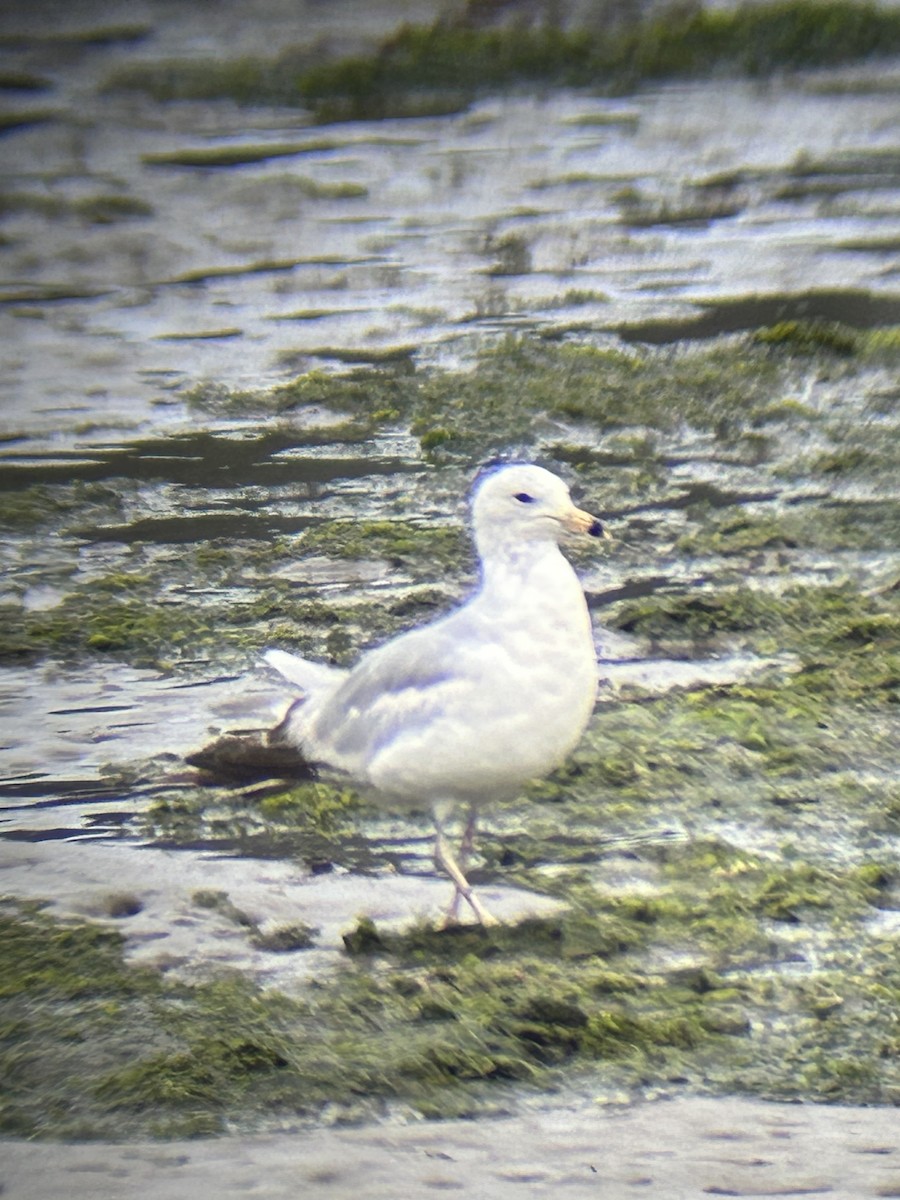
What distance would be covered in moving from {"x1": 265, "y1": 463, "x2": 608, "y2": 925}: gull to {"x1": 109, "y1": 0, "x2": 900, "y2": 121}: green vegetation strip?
5236 mm

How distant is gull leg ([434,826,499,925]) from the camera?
247 centimetres

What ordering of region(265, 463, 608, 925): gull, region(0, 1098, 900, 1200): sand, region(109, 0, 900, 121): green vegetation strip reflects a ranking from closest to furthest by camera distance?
region(0, 1098, 900, 1200): sand, region(265, 463, 608, 925): gull, region(109, 0, 900, 121): green vegetation strip

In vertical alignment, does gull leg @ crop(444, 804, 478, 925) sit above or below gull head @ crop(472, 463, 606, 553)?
below

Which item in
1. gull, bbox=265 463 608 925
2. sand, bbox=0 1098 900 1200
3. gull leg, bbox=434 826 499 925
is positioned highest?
gull, bbox=265 463 608 925

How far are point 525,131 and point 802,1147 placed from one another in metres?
5.67

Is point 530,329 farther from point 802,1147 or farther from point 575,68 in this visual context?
point 802,1147

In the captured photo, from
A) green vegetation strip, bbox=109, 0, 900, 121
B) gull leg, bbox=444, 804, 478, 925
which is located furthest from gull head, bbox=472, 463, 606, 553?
green vegetation strip, bbox=109, 0, 900, 121

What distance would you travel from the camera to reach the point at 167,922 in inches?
103

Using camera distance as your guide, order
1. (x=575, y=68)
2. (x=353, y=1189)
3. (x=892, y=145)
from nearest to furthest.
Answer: (x=353, y=1189), (x=892, y=145), (x=575, y=68)

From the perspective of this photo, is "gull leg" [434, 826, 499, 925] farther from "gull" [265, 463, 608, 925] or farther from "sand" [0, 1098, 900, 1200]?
"sand" [0, 1098, 900, 1200]

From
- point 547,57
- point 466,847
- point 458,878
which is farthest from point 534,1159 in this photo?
point 547,57

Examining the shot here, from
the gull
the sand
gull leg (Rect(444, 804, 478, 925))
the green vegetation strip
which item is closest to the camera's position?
the sand

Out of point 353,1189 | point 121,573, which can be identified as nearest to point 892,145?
point 121,573

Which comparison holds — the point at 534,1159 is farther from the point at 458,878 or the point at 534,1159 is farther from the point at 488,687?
the point at 488,687
